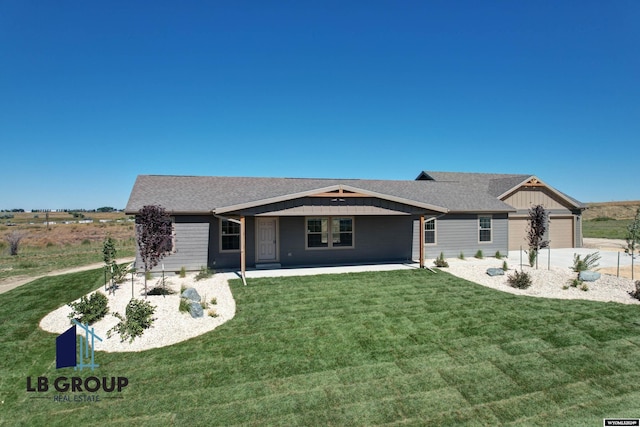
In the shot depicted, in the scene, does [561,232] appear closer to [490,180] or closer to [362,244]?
[490,180]

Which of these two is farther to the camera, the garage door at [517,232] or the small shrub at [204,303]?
the garage door at [517,232]

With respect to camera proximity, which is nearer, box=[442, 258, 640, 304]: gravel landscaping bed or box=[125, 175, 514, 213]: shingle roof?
box=[442, 258, 640, 304]: gravel landscaping bed

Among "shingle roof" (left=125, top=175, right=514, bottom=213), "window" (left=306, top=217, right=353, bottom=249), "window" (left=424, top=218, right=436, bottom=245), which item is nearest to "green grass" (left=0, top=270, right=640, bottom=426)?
"window" (left=306, top=217, right=353, bottom=249)

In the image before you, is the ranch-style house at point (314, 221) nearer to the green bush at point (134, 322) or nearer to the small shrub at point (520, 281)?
the small shrub at point (520, 281)

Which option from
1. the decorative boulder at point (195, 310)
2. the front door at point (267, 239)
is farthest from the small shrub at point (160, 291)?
the front door at point (267, 239)

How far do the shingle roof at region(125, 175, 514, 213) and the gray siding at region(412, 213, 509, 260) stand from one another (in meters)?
0.62

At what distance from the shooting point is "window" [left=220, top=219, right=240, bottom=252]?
14266mm

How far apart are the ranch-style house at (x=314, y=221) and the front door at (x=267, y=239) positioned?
0.14 ft

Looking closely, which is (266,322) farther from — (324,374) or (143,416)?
(143,416)

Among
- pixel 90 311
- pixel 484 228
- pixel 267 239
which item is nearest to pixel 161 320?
pixel 90 311

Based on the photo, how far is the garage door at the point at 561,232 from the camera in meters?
21.5

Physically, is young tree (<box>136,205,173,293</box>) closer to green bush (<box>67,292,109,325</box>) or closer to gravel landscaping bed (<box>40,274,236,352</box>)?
gravel landscaping bed (<box>40,274,236,352</box>)

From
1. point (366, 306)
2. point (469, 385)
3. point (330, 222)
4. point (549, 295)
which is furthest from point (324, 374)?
point (330, 222)

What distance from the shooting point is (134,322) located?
7652 millimetres
